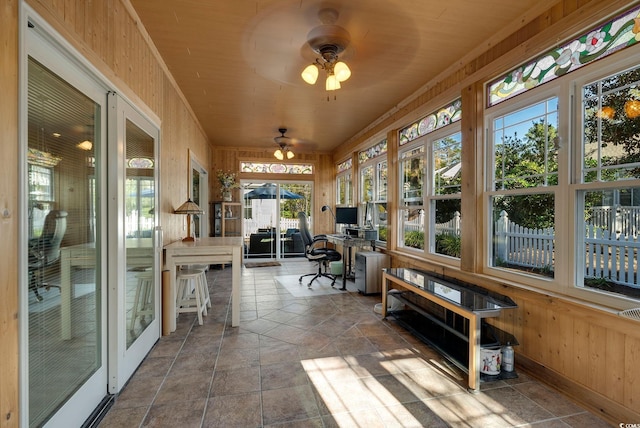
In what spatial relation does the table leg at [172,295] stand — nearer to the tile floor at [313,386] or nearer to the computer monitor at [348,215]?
the tile floor at [313,386]

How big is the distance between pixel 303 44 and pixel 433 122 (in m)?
1.88

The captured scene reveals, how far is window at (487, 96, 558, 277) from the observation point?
2330mm

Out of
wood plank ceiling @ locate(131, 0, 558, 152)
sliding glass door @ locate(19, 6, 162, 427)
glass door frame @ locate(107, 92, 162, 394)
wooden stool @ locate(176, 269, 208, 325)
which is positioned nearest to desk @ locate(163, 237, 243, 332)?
wooden stool @ locate(176, 269, 208, 325)

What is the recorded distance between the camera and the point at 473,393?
2090 mm

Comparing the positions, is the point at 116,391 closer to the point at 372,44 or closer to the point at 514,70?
the point at 372,44

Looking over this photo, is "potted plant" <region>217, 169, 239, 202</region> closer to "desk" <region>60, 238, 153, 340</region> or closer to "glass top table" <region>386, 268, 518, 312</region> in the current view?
"glass top table" <region>386, 268, 518, 312</region>

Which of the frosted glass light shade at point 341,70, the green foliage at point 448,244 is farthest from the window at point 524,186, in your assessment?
the frosted glass light shade at point 341,70

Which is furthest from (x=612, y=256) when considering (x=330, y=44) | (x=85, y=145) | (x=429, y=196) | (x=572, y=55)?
(x=85, y=145)

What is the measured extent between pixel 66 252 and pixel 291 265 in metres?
5.50

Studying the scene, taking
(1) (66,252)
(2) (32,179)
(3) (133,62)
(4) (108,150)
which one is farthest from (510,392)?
(3) (133,62)

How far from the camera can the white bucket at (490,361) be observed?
2.26 meters

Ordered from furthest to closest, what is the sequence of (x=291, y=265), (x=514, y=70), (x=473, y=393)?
(x=291, y=265) → (x=514, y=70) → (x=473, y=393)

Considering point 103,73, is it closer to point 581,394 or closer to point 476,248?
point 476,248

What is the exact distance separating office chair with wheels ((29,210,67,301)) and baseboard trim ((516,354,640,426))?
317 centimetres
